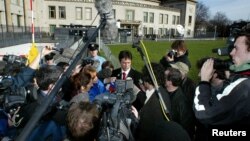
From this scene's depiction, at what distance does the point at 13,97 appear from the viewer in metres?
2.61

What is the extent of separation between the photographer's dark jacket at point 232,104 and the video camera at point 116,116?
2.06ft

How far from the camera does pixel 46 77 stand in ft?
10.4

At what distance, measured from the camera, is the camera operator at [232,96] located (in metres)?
2.05

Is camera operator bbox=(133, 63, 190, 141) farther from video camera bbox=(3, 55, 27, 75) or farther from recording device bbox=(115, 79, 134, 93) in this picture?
video camera bbox=(3, 55, 27, 75)

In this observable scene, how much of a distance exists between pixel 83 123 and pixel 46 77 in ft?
4.73

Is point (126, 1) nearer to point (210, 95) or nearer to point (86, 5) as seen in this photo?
point (86, 5)

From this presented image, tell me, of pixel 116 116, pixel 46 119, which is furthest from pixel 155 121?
pixel 46 119

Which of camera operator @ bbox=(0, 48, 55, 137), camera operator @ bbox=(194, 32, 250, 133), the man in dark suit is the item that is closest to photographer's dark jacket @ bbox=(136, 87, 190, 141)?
camera operator @ bbox=(194, 32, 250, 133)

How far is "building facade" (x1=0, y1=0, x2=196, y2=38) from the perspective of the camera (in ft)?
137

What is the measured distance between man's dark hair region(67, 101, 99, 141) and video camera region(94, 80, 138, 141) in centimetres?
8

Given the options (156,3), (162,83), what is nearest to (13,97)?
(162,83)

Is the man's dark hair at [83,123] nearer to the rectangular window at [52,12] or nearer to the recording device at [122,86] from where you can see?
the recording device at [122,86]

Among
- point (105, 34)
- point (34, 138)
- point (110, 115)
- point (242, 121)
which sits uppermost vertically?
point (105, 34)

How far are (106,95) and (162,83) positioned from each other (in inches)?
45.5
